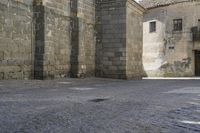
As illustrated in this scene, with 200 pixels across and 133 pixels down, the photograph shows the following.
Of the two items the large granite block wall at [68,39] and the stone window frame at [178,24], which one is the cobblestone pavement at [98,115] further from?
the stone window frame at [178,24]

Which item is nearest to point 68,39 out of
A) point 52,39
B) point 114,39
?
point 52,39

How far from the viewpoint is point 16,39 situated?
1112 cm

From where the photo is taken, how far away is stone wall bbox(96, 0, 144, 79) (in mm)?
15680

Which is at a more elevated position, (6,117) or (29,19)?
(29,19)

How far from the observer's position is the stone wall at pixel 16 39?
414 inches

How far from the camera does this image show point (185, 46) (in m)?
29.7

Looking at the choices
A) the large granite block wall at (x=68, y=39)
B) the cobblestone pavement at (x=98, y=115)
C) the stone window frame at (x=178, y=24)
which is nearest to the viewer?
the cobblestone pavement at (x=98, y=115)

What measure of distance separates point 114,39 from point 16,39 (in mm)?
5737

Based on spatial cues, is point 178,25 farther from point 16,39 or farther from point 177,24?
point 16,39

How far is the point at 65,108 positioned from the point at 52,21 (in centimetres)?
710

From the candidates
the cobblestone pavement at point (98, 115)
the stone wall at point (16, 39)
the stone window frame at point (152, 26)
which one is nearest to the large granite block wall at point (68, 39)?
the stone wall at point (16, 39)

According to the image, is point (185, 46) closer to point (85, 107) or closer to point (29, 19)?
point (29, 19)

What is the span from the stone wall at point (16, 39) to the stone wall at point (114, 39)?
4773 millimetres

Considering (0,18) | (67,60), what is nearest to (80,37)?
(67,60)
